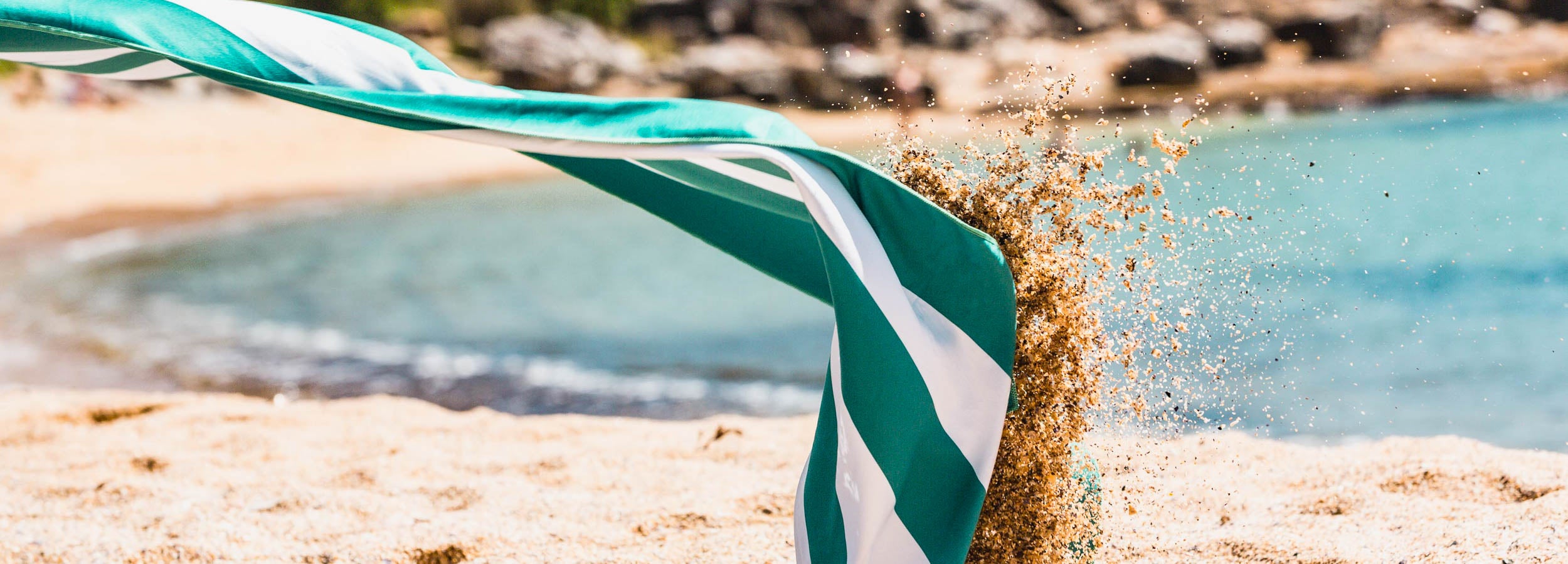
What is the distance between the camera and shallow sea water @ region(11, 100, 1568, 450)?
661 centimetres

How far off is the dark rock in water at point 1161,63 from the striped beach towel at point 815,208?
34.3 metres

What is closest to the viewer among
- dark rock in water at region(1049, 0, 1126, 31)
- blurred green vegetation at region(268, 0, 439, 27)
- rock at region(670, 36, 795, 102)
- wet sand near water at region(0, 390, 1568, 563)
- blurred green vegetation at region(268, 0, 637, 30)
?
wet sand near water at region(0, 390, 1568, 563)

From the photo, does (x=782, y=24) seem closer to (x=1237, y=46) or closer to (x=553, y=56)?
(x=553, y=56)

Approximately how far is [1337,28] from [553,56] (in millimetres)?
26556

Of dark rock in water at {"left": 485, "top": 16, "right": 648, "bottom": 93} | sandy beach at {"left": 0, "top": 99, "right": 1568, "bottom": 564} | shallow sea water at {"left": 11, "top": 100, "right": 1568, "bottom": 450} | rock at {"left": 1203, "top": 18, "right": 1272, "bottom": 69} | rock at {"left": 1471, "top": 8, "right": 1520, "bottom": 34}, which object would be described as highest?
rock at {"left": 1471, "top": 8, "right": 1520, "bottom": 34}

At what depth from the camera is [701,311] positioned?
9.78m

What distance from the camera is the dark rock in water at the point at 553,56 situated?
31047 mm

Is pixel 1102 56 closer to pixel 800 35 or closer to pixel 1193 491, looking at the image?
pixel 800 35

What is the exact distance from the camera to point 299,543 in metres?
3.18

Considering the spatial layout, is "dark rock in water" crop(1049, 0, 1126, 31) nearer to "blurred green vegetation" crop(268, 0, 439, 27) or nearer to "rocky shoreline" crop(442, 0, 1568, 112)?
"rocky shoreline" crop(442, 0, 1568, 112)

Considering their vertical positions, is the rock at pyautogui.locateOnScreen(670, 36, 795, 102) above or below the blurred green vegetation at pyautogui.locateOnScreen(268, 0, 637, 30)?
below

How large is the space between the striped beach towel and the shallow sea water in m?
1.34

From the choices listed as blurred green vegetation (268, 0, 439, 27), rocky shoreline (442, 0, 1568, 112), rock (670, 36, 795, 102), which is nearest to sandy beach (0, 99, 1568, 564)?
rocky shoreline (442, 0, 1568, 112)

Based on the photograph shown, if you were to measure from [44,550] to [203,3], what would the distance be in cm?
177
